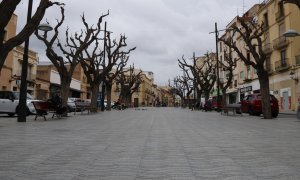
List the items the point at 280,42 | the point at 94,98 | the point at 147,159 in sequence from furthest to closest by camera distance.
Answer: the point at 280,42
the point at 94,98
the point at 147,159

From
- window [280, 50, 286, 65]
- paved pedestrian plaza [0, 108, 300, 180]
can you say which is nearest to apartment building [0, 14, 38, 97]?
window [280, 50, 286, 65]

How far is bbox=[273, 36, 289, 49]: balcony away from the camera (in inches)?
1516

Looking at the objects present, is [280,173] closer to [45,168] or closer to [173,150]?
[173,150]

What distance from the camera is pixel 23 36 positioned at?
8258mm

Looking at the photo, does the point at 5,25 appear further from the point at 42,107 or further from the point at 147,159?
the point at 42,107

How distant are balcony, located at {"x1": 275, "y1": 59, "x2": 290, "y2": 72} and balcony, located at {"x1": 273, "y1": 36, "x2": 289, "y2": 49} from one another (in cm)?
171

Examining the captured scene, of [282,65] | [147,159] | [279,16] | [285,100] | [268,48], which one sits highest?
[279,16]

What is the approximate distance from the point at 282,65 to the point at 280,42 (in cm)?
269

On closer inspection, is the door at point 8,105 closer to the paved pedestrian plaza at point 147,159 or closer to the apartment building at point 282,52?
the paved pedestrian plaza at point 147,159

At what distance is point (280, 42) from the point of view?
39.5 m

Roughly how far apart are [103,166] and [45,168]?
89 centimetres

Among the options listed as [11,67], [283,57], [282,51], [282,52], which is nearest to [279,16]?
[282,51]

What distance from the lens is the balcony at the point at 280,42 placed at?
126 ft

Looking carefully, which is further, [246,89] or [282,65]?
[246,89]
